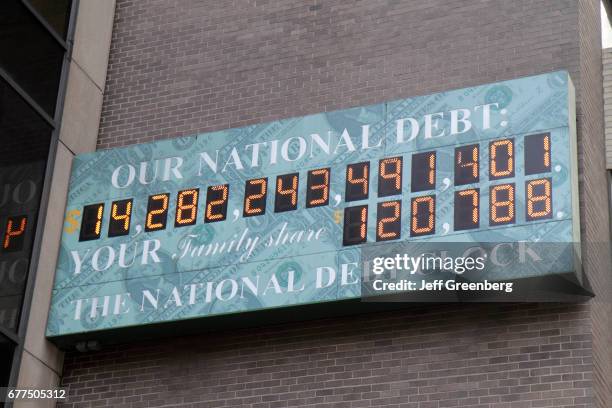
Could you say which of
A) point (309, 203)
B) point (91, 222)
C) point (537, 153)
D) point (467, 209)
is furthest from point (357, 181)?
point (91, 222)

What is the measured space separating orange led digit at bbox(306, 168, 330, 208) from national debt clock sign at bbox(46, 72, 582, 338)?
0.05 feet

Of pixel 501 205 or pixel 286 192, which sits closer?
pixel 501 205

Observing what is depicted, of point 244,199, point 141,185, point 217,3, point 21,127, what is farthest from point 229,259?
point 217,3

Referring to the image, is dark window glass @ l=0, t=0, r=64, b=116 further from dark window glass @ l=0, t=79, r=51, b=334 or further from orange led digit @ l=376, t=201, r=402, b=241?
orange led digit @ l=376, t=201, r=402, b=241

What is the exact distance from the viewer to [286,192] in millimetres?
16094

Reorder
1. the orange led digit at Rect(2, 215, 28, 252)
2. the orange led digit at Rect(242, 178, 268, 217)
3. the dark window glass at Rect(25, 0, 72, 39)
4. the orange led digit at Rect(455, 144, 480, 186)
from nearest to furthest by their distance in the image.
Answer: the orange led digit at Rect(455, 144, 480, 186), the orange led digit at Rect(242, 178, 268, 217), the orange led digit at Rect(2, 215, 28, 252), the dark window glass at Rect(25, 0, 72, 39)

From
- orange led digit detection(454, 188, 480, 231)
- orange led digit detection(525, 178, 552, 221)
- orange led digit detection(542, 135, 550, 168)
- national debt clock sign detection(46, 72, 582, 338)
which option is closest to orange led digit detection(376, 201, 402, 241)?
national debt clock sign detection(46, 72, 582, 338)

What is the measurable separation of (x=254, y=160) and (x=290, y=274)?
1734mm

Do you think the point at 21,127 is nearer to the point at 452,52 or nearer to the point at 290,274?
the point at 290,274

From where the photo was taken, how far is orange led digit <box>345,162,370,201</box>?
15617mm

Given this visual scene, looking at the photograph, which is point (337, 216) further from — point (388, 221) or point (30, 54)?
point (30, 54)

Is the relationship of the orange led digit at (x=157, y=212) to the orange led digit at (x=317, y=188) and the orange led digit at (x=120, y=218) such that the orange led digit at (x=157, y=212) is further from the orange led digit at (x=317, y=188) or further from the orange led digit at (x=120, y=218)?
the orange led digit at (x=317, y=188)

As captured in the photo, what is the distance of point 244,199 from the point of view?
1630cm

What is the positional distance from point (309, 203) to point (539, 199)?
2825 millimetres
